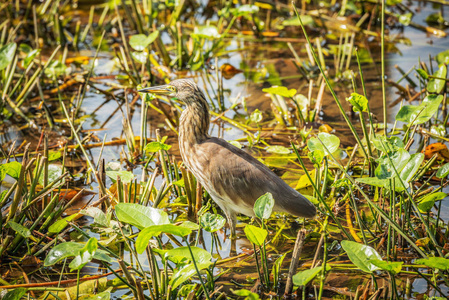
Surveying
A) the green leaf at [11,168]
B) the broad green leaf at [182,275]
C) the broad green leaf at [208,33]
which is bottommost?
the broad green leaf at [182,275]

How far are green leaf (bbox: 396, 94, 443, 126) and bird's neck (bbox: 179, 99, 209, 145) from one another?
49.8 inches

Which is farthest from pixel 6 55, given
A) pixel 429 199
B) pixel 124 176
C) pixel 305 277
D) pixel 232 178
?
pixel 429 199

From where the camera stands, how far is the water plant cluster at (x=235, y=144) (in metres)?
2.52

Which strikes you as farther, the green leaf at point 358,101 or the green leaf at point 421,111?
the green leaf at point 421,111

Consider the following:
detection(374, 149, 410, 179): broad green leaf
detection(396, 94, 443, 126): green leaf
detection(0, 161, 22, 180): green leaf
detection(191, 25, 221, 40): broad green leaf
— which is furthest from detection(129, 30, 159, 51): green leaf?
detection(374, 149, 410, 179): broad green leaf

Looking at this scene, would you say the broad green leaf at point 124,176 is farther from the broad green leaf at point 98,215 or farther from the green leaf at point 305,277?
the green leaf at point 305,277

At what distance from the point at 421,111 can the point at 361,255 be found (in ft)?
3.87

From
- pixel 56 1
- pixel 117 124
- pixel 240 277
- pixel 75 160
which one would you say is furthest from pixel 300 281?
pixel 56 1

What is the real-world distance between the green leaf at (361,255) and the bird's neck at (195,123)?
1.42 m

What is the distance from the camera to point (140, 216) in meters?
2.35

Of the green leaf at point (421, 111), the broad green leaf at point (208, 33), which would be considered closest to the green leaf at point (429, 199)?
the green leaf at point (421, 111)

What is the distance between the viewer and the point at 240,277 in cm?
292

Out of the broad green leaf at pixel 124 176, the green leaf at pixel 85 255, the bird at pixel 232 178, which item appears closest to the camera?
the green leaf at pixel 85 255

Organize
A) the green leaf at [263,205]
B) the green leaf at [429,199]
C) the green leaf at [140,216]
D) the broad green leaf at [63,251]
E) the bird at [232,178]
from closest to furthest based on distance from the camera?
the broad green leaf at [63,251], the green leaf at [140,216], the green leaf at [263,205], the green leaf at [429,199], the bird at [232,178]
